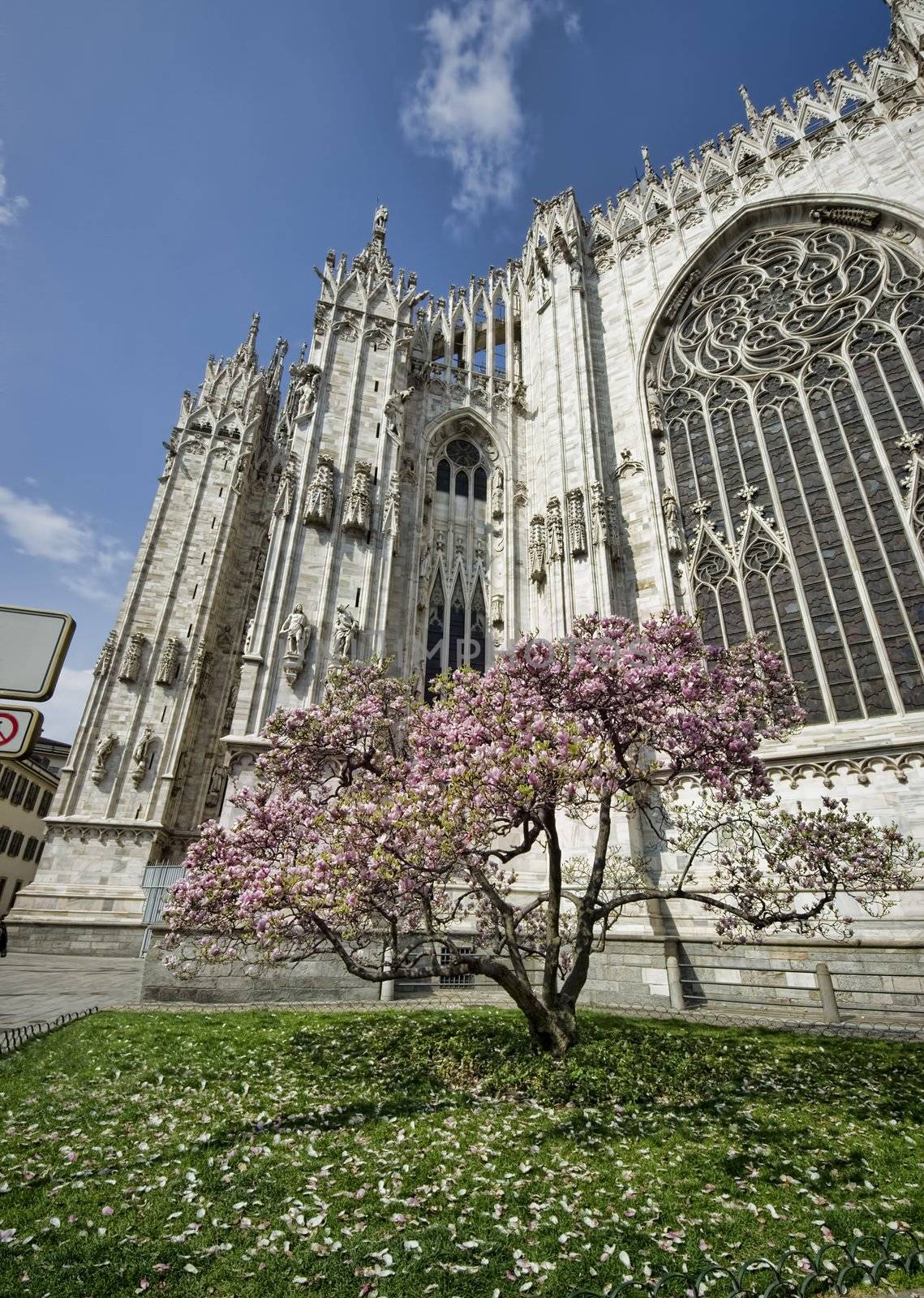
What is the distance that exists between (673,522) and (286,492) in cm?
1346

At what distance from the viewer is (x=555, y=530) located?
21.4 metres

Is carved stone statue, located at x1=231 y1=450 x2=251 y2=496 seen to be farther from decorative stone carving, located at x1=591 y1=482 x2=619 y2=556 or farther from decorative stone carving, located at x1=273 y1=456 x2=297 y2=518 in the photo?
decorative stone carving, located at x1=591 y1=482 x2=619 y2=556

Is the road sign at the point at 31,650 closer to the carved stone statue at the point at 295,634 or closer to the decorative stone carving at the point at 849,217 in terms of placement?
the carved stone statue at the point at 295,634

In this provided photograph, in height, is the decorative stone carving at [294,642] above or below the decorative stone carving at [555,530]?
below

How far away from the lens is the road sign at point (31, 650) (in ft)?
9.73

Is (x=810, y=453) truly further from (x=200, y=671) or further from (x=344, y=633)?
(x=200, y=671)

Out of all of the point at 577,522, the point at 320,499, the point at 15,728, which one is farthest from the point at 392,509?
the point at 15,728

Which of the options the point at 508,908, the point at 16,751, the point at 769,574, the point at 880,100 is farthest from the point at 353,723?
the point at 880,100

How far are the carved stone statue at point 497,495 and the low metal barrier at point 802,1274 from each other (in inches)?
912

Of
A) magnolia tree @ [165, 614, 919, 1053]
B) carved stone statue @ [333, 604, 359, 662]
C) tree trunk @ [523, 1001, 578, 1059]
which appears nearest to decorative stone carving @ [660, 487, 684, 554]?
magnolia tree @ [165, 614, 919, 1053]

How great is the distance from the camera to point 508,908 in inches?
347

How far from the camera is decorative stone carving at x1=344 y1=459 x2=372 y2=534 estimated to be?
21.7m

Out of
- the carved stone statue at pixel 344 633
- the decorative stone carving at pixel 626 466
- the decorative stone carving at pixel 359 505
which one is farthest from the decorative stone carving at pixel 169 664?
the decorative stone carving at pixel 626 466

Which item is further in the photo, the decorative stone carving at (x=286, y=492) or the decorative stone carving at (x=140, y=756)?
the decorative stone carving at (x=140, y=756)
